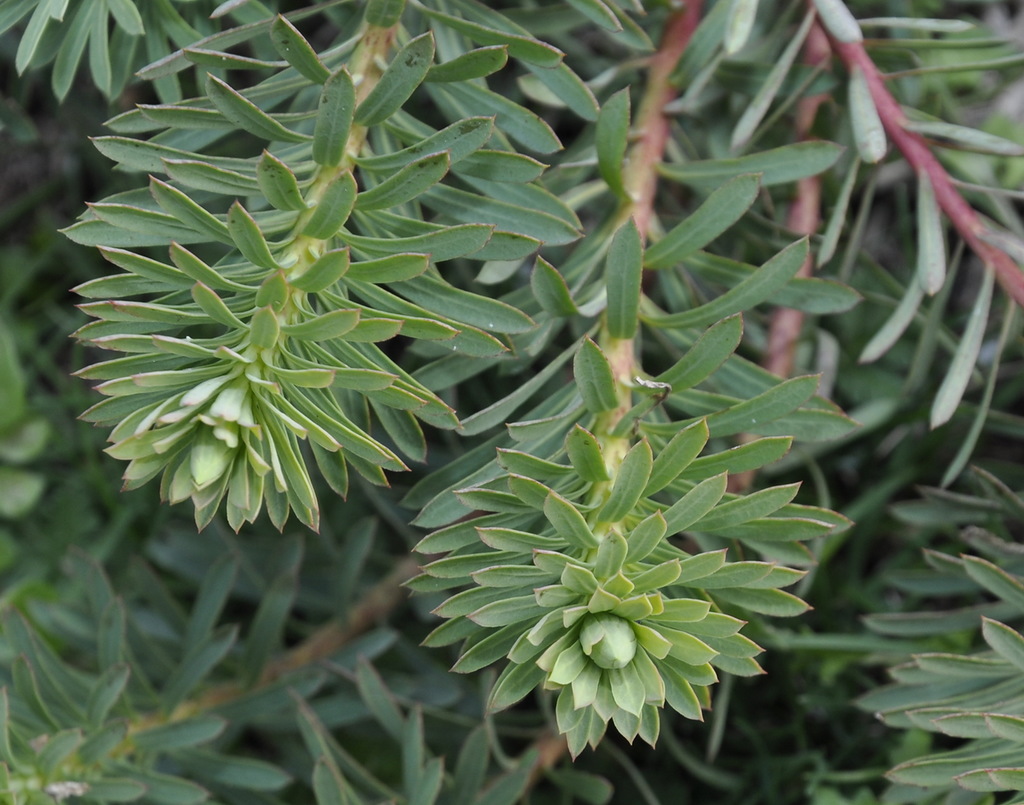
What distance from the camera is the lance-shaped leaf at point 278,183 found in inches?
30.6

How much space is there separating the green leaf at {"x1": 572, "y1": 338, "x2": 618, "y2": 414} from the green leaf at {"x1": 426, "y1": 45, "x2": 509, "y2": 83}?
0.29m

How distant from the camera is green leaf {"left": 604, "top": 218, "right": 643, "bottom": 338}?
2.95 feet

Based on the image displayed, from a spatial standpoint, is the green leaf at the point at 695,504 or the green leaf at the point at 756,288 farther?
the green leaf at the point at 756,288

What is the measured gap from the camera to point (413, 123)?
101 cm

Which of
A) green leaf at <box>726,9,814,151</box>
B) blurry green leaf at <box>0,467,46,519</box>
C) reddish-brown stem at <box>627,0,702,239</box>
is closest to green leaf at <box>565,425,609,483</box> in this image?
reddish-brown stem at <box>627,0,702,239</box>

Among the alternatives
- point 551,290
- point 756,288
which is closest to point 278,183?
point 551,290

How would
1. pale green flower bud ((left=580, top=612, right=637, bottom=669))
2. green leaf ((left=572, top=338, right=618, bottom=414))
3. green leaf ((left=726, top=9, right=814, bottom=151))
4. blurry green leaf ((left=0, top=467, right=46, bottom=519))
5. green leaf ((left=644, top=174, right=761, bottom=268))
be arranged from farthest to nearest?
blurry green leaf ((left=0, top=467, right=46, bottom=519))
green leaf ((left=726, top=9, right=814, bottom=151))
green leaf ((left=644, top=174, right=761, bottom=268))
green leaf ((left=572, top=338, right=618, bottom=414))
pale green flower bud ((left=580, top=612, right=637, bottom=669))

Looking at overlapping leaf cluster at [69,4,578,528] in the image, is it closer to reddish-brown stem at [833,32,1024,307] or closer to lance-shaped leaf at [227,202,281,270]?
lance-shaped leaf at [227,202,281,270]

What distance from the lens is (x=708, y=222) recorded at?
1000 mm

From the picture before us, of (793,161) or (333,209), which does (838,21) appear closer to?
(793,161)

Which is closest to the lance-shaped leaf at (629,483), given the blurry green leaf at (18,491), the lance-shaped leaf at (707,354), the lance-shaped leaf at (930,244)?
the lance-shaped leaf at (707,354)

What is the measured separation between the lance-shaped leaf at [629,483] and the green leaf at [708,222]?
0.32 metres

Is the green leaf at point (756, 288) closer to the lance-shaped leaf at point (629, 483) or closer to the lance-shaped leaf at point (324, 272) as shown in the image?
the lance-shaped leaf at point (629, 483)

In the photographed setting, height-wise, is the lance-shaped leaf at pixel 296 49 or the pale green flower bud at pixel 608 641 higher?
the lance-shaped leaf at pixel 296 49
